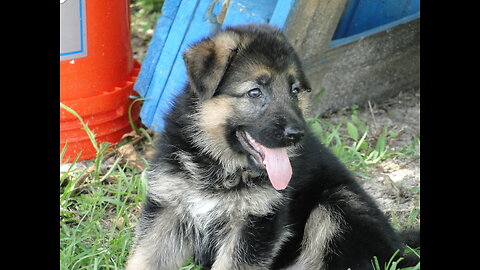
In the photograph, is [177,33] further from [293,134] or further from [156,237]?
[293,134]

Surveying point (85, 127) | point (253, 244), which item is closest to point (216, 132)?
point (253, 244)

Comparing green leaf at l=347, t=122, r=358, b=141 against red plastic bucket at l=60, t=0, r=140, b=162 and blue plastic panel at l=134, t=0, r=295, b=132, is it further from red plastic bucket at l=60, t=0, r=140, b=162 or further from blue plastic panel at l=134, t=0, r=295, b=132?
red plastic bucket at l=60, t=0, r=140, b=162

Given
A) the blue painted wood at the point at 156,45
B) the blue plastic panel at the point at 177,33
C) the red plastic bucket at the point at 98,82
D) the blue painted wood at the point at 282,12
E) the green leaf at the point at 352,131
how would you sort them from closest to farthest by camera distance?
the blue painted wood at the point at 282,12, the blue plastic panel at the point at 177,33, the red plastic bucket at the point at 98,82, the blue painted wood at the point at 156,45, the green leaf at the point at 352,131

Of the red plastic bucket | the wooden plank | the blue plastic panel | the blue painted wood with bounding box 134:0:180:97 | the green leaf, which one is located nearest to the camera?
the blue plastic panel

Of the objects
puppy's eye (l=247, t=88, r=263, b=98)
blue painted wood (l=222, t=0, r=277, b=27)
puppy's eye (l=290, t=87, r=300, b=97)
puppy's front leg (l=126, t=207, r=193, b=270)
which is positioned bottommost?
puppy's front leg (l=126, t=207, r=193, b=270)

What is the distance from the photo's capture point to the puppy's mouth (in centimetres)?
380

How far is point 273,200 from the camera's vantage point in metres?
3.84

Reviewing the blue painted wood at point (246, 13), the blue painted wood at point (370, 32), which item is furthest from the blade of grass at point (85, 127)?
the blue painted wood at point (370, 32)

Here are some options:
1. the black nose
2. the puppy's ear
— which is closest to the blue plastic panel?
the puppy's ear

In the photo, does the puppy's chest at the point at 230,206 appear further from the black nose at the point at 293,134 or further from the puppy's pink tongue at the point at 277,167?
the black nose at the point at 293,134

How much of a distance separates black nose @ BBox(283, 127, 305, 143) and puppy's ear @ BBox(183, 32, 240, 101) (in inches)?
19.0

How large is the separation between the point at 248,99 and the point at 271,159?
368 mm

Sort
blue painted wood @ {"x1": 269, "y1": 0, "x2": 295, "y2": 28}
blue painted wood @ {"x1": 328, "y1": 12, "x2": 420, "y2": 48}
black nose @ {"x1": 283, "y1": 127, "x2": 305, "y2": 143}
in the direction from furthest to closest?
blue painted wood @ {"x1": 328, "y1": 12, "x2": 420, "y2": 48} → blue painted wood @ {"x1": 269, "y1": 0, "x2": 295, "y2": 28} → black nose @ {"x1": 283, "y1": 127, "x2": 305, "y2": 143}

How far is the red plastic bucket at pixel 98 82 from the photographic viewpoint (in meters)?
5.62
